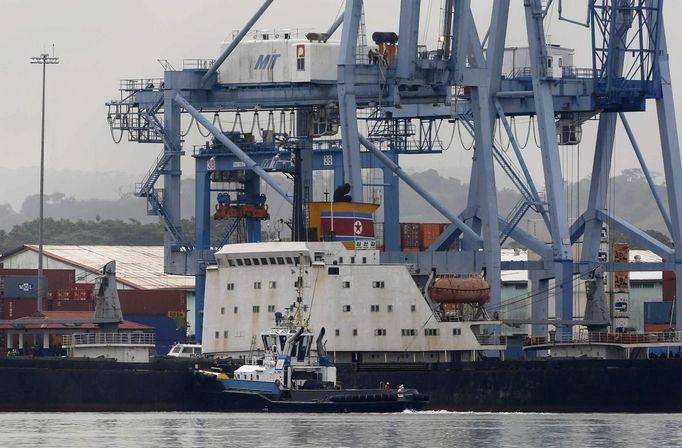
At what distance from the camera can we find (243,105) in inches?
3794

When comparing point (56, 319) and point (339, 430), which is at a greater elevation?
point (56, 319)

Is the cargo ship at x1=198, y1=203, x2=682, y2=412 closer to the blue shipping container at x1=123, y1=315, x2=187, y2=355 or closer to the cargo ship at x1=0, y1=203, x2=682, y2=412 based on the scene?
the cargo ship at x1=0, y1=203, x2=682, y2=412

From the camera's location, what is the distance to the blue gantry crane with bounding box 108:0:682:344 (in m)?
88.0

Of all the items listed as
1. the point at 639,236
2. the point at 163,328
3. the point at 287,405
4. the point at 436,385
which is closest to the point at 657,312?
the point at 639,236

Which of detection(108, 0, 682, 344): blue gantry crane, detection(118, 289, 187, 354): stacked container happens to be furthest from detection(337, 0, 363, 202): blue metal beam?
detection(118, 289, 187, 354): stacked container

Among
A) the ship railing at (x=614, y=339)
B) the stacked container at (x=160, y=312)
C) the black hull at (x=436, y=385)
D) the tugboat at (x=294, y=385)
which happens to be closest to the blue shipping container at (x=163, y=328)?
the stacked container at (x=160, y=312)

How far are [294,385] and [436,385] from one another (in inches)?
262

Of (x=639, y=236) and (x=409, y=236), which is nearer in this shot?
(x=639, y=236)

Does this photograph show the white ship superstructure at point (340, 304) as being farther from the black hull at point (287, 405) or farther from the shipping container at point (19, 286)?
the shipping container at point (19, 286)

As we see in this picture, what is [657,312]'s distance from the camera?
108 meters

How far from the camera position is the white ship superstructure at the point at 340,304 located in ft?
261

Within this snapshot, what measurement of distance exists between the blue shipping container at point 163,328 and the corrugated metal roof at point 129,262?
1735cm

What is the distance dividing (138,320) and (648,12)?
32.1 metres

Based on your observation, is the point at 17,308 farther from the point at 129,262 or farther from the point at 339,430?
the point at 129,262
